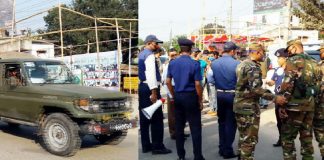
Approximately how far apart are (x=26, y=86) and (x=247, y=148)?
3.14 meters

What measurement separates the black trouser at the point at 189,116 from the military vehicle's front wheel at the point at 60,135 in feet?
4.65

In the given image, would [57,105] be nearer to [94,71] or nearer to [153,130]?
[94,71]

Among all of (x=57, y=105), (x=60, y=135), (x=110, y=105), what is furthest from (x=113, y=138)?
(x=57, y=105)

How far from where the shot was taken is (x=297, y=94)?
148 inches

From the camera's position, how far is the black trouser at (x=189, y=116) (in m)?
3.85

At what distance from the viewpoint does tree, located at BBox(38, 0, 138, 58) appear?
2111 mm

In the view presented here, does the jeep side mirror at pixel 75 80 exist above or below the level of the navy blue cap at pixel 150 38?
below

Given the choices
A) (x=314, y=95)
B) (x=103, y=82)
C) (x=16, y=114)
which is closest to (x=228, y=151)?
(x=314, y=95)

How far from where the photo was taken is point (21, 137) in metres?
6.09

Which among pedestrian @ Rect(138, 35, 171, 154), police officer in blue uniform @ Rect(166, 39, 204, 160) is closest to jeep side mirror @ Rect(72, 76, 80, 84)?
pedestrian @ Rect(138, 35, 171, 154)

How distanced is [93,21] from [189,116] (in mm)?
1788

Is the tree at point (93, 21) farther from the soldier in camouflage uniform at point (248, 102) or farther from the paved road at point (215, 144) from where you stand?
the soldier in camouflage uniform at point (248, 102)

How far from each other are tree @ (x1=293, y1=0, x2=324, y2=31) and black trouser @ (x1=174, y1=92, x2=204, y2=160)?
8.93 m

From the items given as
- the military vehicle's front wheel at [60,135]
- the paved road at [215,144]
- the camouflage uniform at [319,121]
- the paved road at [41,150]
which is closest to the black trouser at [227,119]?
the paved road at [215,144]
